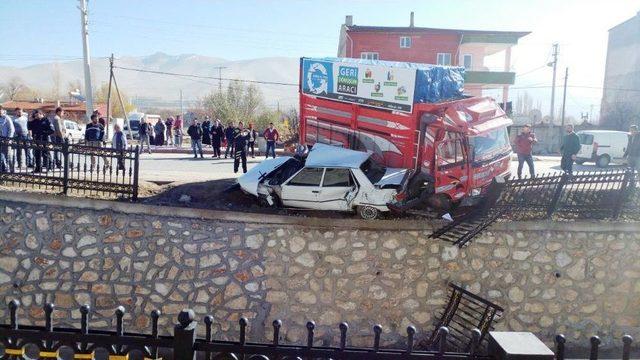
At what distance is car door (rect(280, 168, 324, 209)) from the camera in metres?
8.47

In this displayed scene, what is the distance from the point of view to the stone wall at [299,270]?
311 inches

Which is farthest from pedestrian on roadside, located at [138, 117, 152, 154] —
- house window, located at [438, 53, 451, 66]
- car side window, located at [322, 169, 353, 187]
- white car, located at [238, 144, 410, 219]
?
house window, located at [438, 53, 451, 66]

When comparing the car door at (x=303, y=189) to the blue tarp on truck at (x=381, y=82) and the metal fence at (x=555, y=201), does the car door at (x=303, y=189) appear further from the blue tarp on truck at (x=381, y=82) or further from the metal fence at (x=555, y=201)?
the metal fence at (x=555, y=201)

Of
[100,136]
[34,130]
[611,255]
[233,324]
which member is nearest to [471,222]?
[611,255]

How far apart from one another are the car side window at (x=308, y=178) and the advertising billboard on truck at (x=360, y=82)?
2.04 meters

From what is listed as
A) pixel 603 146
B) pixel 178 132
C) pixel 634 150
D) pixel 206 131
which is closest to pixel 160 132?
pixel 178 132

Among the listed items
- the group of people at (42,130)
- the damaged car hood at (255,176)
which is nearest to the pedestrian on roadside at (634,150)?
the damaged car hood at (255,176)

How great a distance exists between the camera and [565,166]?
492 inches

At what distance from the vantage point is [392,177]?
8.42 meters

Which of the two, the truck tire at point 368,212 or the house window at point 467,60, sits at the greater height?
the house window at point 467,60

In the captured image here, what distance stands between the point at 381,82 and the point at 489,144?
246 centimetres

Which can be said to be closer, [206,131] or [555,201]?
[555,201]

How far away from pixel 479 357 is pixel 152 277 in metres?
6.46

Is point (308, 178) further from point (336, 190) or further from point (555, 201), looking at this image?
point (555, 201)
